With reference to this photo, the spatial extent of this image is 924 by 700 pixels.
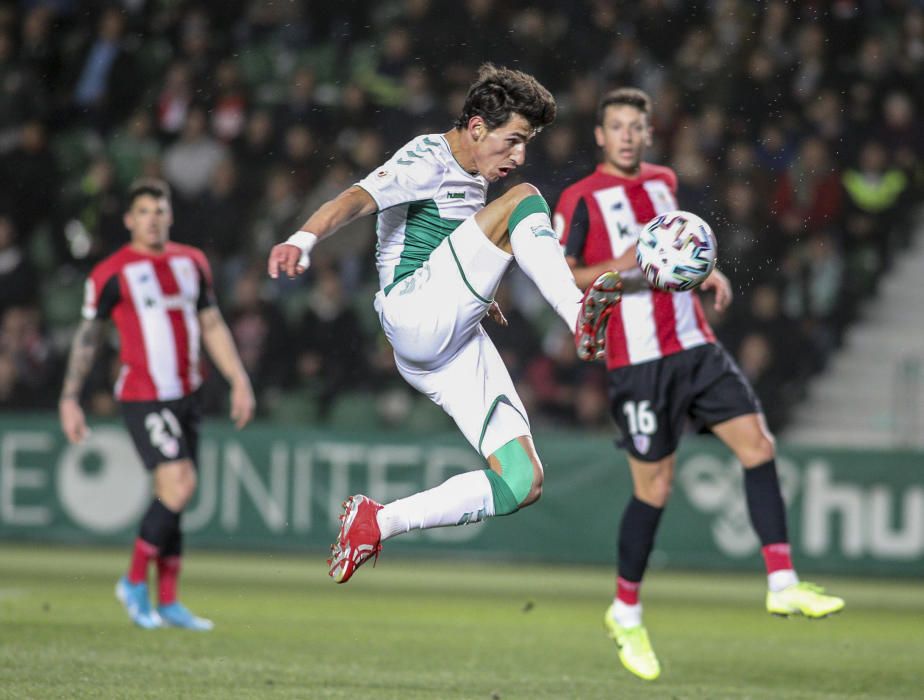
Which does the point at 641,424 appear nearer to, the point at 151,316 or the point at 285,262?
the point at 285,262

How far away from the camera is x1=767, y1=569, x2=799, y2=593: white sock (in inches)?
230

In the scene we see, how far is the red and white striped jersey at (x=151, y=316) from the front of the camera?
7672 mm

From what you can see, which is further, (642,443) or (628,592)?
(642,443)

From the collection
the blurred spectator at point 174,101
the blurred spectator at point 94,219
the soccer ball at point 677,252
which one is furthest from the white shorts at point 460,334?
the blurred spectator at point 174,101

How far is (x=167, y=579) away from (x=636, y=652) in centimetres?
276

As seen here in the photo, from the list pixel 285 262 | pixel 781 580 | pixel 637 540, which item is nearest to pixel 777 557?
pixel 781 580

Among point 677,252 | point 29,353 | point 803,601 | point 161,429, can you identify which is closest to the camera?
point 677,252

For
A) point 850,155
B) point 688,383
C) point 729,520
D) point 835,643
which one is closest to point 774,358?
point 729,520

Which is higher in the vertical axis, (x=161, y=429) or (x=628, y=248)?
(x=628, y=248)

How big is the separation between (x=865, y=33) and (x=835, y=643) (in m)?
7.44

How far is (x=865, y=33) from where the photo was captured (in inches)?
523

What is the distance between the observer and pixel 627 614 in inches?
244

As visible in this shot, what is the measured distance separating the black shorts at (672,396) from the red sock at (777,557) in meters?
0.59

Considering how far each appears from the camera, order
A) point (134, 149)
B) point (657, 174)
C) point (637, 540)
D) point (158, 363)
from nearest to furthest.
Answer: point (637, 540) < point (657, 174) < point (158, 363) < point (134, 149)
